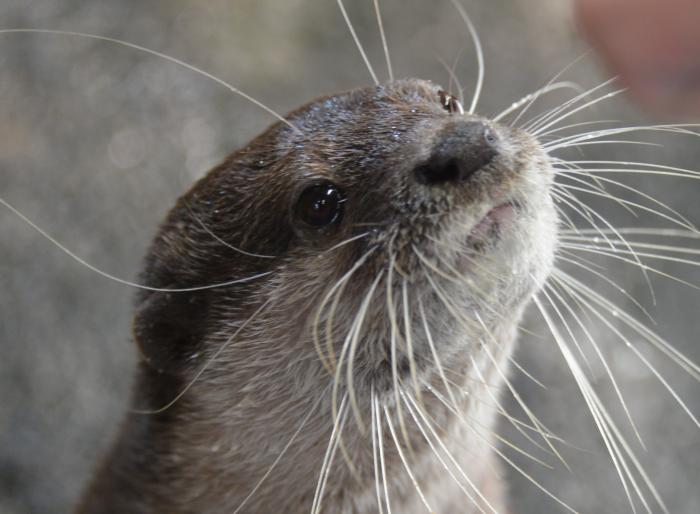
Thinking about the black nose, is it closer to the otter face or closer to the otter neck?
the otter face

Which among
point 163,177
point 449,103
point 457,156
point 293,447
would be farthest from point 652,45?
point 163,177

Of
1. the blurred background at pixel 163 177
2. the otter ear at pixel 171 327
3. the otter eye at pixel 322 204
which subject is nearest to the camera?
the otter eye at pixel 322 204

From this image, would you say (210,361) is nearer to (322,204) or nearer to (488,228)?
(322,204)

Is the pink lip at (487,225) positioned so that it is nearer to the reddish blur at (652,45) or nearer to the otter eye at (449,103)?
the otter eye at (449,103)

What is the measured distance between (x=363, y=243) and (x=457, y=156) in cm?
18

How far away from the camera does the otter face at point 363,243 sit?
1.17 metres

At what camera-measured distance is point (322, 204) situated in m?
1.28

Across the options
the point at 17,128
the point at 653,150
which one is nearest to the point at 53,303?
the point at 17,128

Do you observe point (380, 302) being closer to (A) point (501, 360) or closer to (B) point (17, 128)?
(A) point (501, 360)

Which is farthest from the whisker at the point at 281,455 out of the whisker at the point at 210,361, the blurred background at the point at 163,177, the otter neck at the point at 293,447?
the blurred background at the point at 163,177

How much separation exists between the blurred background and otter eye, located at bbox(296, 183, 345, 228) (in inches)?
62.8

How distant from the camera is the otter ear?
4.87 ft

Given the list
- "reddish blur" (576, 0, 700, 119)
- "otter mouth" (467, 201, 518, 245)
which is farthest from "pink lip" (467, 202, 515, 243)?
"reddish blur" (576, 0, 700, 119)

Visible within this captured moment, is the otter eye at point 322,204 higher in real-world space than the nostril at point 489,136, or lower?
lower
